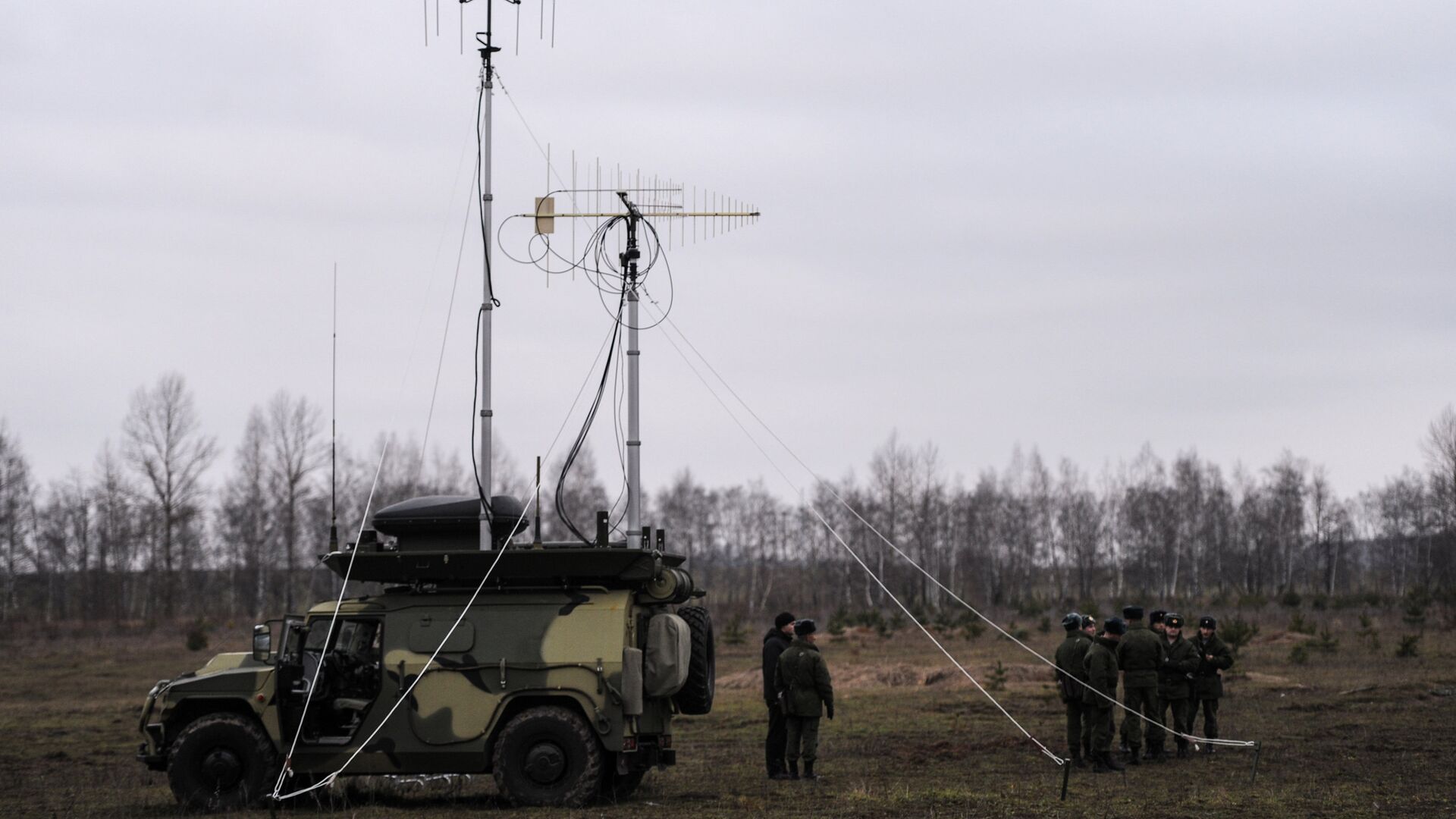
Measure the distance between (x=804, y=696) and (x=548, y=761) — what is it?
10.3 feet

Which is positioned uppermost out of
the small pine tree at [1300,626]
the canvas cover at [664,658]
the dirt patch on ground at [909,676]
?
the canvas cover at [664,658]

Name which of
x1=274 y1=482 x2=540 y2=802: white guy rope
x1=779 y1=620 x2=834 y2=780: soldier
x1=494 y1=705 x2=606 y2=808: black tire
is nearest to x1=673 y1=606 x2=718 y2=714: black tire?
x1=779 y1=620 x2=834 y2=780: soldier

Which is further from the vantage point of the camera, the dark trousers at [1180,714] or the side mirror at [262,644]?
the dark trousers at [1180,714]

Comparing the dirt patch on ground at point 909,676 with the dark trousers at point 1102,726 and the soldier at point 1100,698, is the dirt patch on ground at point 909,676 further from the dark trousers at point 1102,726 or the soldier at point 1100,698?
the dark trousers at point 1102,726

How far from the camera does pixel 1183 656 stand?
55.6 feet

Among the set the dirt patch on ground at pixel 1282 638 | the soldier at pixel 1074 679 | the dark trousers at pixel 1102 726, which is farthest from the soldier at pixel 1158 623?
the dirt patch on ground at pixel 1282 638

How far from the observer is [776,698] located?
15.3 meters

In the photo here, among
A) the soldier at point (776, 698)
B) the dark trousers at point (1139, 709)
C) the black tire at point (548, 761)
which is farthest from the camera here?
the dark trousers at point (1139, 709)

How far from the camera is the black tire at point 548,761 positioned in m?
12.5

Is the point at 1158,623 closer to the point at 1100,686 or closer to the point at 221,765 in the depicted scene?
the point at 1100,686

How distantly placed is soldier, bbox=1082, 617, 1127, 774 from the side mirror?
8327mm

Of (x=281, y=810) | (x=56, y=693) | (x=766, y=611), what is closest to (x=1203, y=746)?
(x=281, y=810)

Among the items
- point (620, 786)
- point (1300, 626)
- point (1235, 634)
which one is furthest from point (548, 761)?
point (1300, 626)

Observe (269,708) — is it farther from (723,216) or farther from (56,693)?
(56,693)
